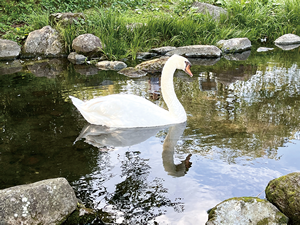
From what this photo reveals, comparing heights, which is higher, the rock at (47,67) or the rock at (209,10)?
the rock at (209,10)

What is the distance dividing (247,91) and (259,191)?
12.6ft

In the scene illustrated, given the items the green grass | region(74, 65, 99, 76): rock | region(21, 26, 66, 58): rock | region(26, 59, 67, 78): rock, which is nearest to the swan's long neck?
region(74, 65, 99, 76): rock

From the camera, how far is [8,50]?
11812 millimetres

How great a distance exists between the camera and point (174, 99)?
17.7ft

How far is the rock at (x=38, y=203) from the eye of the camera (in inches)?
113

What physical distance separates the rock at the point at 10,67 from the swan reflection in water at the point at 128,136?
552 centimetres

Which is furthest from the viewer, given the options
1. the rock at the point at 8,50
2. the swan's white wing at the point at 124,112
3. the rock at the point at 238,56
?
the rock at the point at 8,50

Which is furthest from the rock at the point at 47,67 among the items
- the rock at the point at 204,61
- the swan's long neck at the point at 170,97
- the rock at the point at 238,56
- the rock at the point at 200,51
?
the rock at the point at 238,56

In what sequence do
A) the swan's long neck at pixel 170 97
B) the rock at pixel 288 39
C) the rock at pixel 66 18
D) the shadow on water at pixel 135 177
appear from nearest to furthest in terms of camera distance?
the shadow on water at pixel 135 177 → the swan's long neck at pixel 170 97 → the rock at pixel 66 18 → the rock at pixel 288 39

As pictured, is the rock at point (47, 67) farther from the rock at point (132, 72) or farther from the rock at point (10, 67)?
the rock at point (132, 72)

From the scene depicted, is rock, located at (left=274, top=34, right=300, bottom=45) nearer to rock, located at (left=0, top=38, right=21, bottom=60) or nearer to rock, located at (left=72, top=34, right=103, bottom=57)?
rock, located at (left=72, top=34, right=103, bottom=57)

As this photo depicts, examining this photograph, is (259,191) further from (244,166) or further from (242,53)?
(242,53)

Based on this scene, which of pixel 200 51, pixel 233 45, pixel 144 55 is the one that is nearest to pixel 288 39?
pixel 233 45

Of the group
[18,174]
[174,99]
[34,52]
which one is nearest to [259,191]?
[174,99]
